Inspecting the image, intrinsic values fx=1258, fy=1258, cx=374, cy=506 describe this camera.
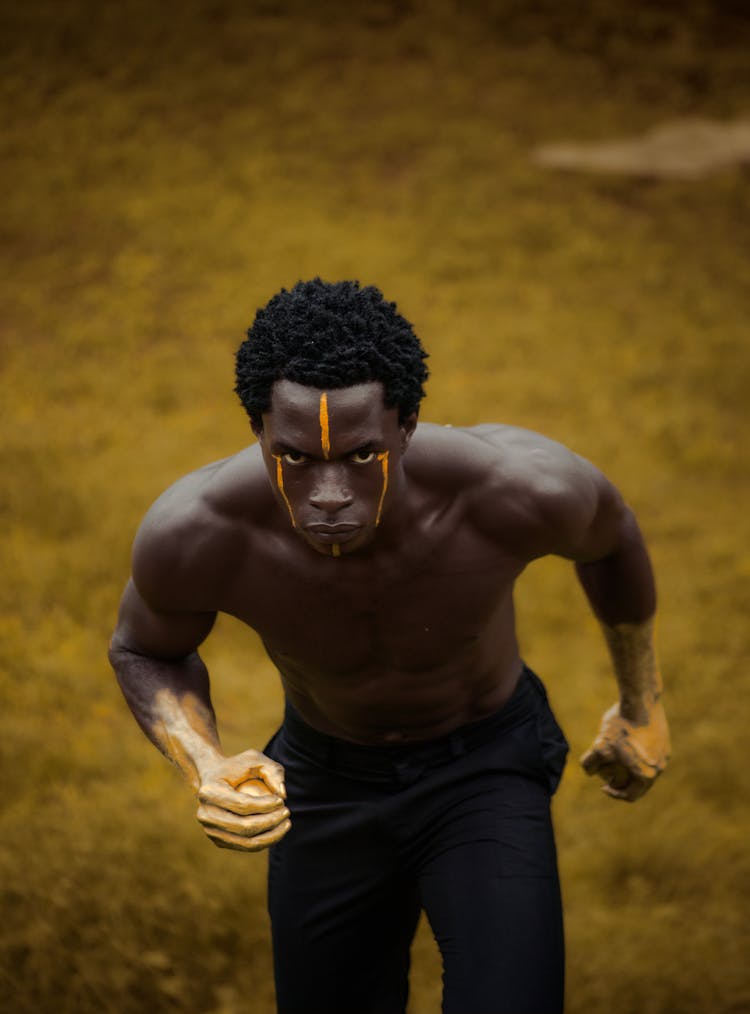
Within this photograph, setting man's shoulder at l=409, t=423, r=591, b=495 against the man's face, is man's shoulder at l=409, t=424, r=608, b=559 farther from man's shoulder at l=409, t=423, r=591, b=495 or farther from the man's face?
the man's face

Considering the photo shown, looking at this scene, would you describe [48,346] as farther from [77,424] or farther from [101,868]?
[101,868]

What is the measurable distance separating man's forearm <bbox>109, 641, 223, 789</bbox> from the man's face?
498 mm

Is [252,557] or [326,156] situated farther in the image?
[326,156]

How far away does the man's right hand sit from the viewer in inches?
80.6

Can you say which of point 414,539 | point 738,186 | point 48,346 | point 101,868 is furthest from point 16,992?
point 738,186

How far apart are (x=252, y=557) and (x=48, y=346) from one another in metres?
5.37

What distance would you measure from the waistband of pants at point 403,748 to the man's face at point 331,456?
62 cm

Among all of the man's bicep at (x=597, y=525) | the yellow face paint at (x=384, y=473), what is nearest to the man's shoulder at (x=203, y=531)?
the yellow face paint at (x=384, y=473)

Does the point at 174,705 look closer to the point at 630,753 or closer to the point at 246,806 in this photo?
the point at 246,806

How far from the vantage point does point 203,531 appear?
221 centimetres

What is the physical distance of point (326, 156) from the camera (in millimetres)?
8781

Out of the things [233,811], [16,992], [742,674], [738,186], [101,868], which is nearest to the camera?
[233,811]

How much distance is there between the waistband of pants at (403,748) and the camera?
246 cm

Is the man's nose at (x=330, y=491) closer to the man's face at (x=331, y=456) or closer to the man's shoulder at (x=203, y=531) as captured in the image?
the man's face at (x=331, y=456)
